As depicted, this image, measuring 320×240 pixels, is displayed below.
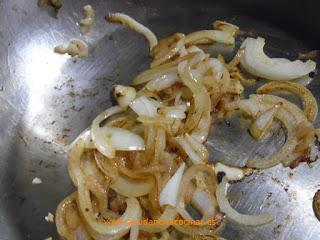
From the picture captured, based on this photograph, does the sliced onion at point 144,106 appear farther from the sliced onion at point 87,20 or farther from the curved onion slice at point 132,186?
the sliced onion at point 87,20

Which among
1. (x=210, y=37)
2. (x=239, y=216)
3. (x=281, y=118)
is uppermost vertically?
(x=210, y=37)

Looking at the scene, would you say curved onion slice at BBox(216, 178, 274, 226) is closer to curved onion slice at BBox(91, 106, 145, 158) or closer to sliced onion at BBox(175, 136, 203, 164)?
sliced onion at BBox(175, 136, 203, 164)

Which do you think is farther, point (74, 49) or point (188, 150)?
point (74, 49)

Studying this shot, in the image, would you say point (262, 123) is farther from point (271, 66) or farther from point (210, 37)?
point (210, 37)

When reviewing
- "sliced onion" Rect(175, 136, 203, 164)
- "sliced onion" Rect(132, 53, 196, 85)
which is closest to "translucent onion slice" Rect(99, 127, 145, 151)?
"sliced onion" Rect(175, 136, 203, 164)

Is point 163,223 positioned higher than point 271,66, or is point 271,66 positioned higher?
point 271,66

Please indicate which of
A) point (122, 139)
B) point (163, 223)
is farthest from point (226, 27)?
point (163, 223)

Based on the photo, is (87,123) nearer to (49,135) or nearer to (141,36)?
(49,135)
